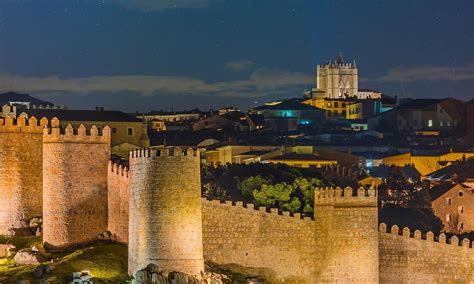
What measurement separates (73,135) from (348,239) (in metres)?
10.7

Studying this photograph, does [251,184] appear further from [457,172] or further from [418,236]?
[457,172]

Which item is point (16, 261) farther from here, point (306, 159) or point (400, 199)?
point (306, 159)

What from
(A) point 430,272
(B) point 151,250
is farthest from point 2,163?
(A) point 430,272

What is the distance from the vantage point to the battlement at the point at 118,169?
45.7m

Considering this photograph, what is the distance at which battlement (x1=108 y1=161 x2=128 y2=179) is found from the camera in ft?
150

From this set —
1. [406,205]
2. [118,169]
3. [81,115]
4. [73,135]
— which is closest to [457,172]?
[406,205]

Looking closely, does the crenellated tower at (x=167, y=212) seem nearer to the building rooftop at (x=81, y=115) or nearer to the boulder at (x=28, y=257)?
the boulder at (x=28, y=257)

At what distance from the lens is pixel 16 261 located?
45500mm

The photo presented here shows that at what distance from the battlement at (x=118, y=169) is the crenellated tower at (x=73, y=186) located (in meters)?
0.37

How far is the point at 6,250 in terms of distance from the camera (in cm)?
4697

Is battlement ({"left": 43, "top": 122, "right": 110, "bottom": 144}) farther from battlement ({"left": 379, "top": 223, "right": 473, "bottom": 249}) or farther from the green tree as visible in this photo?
the green tree

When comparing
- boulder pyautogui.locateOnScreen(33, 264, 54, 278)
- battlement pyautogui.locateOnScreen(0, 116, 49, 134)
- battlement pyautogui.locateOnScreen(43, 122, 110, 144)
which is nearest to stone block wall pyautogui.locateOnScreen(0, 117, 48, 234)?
battlement pyautogui.locateOnScreen(0, 116, 49, 134)

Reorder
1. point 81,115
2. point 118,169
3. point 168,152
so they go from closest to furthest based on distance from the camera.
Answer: point 168,152
point 118,169
point 81,115

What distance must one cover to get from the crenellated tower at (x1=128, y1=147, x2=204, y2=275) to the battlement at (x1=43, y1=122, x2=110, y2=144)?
15.0ft
